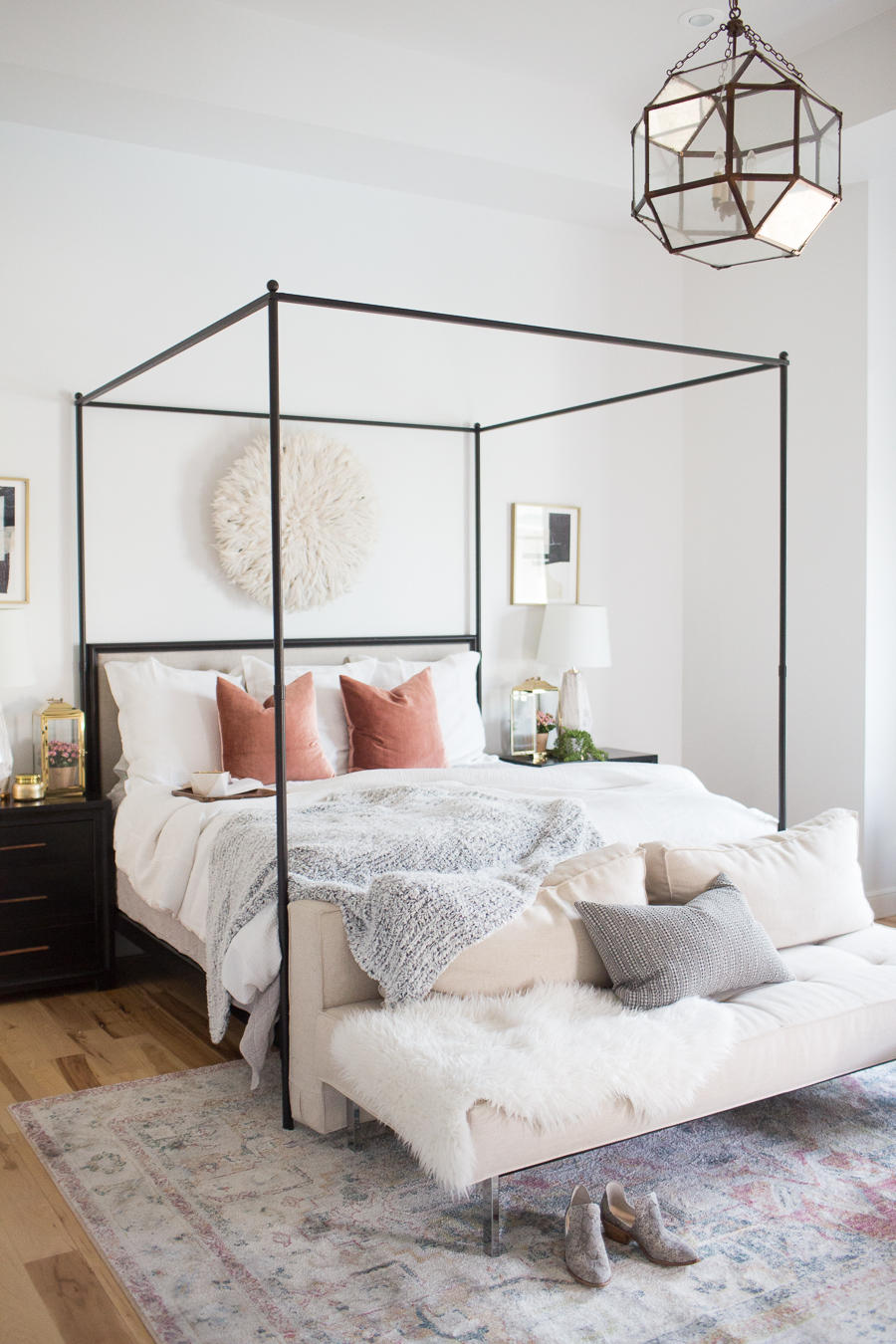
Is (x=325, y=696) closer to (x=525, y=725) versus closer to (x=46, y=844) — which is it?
(x=525, y=725)

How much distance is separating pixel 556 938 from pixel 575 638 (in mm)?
2531

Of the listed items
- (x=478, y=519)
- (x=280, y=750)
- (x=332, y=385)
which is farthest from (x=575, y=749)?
(x=280, y=750)

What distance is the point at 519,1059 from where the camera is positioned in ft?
7.04

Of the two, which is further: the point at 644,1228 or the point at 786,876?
the point at 786,876

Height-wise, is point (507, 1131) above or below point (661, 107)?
below

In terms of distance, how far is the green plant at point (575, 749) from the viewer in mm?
4848

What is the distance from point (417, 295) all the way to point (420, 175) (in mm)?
497

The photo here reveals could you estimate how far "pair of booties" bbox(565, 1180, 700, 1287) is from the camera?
6.76 ft

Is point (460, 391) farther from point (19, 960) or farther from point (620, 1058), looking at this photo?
point (620, 1058)

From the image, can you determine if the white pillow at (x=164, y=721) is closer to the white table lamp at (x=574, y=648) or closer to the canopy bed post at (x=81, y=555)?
the canopy bed post at (x=81, y=555)

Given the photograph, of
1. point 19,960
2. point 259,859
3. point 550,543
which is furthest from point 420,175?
point 19,960

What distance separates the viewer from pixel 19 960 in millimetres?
3713

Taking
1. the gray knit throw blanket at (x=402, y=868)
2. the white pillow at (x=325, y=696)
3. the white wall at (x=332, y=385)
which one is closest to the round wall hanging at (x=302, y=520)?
the white wall at (x=332, y=385)

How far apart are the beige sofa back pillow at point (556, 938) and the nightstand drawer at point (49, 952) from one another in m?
1.84
